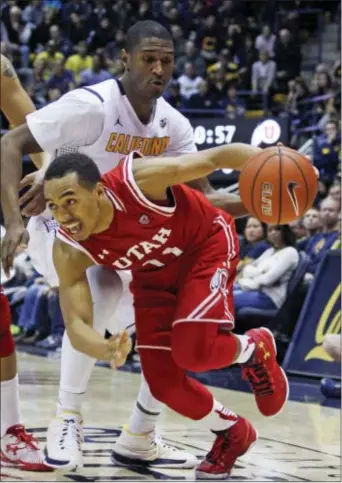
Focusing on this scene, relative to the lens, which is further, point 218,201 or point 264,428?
point 264,428

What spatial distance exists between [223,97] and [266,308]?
790 cm

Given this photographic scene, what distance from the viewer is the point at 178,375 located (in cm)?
426

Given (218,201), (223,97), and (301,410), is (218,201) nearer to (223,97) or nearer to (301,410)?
(301,410)

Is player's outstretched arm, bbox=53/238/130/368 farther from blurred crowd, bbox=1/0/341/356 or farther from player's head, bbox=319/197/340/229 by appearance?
blurred crowd, bbox=1/0/341/356

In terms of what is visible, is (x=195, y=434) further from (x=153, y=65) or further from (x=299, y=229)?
(x=299, y=229)

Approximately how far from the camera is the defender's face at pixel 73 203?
3891 millimetres

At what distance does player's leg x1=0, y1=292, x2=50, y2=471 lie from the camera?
14.1ft

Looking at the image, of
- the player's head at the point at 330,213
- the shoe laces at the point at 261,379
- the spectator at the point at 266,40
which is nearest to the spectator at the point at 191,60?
the spectator at the point at 266,40

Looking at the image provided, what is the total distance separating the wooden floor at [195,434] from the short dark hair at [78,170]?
4.01 feet

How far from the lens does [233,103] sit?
50.4 ft

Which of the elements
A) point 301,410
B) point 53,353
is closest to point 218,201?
point 301,410

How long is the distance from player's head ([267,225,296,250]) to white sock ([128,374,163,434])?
→ 387cm

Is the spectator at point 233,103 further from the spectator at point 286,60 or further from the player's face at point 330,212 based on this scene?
the player's face at point 330,212

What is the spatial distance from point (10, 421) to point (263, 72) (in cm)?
1240
